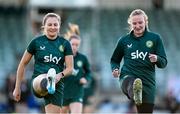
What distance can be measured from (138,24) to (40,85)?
5.03ft

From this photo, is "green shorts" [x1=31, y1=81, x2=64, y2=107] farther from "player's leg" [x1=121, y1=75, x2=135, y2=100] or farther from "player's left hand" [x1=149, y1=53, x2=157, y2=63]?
"player's left hand" [x1=149, y1=53, x2=157, y2=63]

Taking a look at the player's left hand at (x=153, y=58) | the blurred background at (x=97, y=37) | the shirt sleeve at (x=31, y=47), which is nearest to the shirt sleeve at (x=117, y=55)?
the player's left hand at (x=153, y=58)

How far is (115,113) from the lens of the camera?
732 inches

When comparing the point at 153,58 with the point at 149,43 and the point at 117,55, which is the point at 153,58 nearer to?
the point at 149,43

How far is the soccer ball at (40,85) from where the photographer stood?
8.40 m

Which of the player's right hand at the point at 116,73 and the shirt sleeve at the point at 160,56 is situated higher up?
the shirt sleeve at the point at 160,56

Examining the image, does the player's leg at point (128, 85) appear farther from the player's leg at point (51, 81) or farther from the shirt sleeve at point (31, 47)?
the shirt sleeve at point (31, 47)

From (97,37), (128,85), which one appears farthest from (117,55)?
(97,37)

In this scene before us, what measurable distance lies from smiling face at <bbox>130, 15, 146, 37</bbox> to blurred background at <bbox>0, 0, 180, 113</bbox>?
9169 mm

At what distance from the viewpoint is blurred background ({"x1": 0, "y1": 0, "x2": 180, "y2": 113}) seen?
18781 mm

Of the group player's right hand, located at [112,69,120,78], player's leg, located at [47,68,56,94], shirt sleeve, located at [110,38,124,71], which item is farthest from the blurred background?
player's leg, located at [47,68,56,94]

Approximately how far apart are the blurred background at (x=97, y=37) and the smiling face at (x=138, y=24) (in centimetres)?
917

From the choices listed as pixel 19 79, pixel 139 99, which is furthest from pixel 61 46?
pixel 139 99

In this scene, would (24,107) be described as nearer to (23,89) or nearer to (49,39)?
(23,89)
